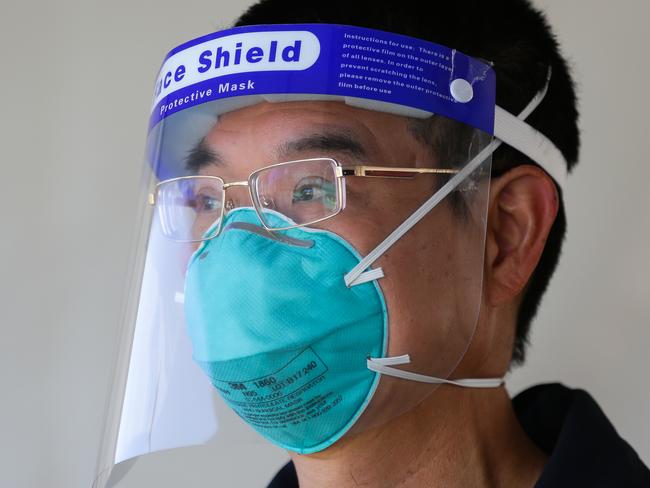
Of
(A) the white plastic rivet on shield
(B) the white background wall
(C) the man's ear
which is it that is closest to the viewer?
(A) the white plastic rivet on shield

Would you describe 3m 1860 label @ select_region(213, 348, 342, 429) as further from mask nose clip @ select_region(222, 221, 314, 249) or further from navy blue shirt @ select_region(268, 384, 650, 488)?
navy blue shirt @ select_region(268, 384, 650, 488)

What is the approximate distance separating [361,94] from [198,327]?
43 centimetres

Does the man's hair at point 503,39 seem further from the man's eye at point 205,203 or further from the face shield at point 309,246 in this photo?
the man's eye at point 205,203

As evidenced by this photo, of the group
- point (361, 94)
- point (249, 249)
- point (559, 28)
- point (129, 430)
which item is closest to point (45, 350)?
point (129, 430)

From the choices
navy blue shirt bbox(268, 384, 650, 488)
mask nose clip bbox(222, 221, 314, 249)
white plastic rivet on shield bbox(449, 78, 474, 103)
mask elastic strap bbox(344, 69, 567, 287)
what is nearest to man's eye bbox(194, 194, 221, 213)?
mask nose clip bbox(222, 221, 314, 249)

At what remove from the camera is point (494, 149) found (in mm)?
1384

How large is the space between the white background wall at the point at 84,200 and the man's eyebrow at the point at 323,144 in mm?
1058

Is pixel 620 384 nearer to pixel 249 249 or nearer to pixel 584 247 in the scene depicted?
pixel 584 247

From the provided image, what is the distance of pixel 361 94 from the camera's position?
4.20ft

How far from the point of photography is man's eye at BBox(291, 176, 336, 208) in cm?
129

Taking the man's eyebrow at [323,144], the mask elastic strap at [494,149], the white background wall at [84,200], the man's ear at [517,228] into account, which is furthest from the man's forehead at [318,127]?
the white background wall at [84,200]

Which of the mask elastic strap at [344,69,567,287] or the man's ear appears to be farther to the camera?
the man's ear

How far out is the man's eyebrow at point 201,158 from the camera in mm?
1350

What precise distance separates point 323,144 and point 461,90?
0.79ft
